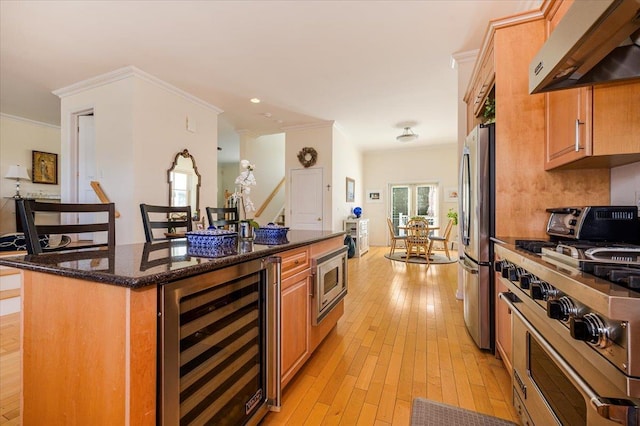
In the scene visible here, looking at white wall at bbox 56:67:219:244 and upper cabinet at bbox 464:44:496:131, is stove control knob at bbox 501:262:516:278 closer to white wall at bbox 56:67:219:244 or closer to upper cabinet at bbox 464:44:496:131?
upper cabinet at bbox 464:44:496:131

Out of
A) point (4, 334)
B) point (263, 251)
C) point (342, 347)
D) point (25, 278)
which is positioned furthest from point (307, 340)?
point (4, 334)

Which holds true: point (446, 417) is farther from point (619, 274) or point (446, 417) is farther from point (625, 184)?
point (625, 184)

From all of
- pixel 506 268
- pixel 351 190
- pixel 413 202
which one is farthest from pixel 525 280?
pixel 413 202

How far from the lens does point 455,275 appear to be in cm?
460

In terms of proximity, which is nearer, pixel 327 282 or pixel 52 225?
pixel 52 225

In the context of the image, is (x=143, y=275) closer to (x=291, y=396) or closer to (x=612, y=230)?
(x=291, y=396)

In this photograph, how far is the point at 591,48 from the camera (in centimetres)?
103

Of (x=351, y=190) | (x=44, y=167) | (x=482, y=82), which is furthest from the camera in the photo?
(x=351, y=190)

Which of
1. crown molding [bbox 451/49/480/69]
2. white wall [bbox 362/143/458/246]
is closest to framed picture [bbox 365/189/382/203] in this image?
white wall [bbox 362/143/458/246]

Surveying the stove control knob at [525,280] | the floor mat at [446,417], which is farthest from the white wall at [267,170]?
the stove control knob at [525,280]

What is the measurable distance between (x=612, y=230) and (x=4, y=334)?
430cm

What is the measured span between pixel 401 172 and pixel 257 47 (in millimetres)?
6014

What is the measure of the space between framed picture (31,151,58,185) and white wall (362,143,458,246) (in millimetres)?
7380

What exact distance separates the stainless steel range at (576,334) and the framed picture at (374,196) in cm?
715
